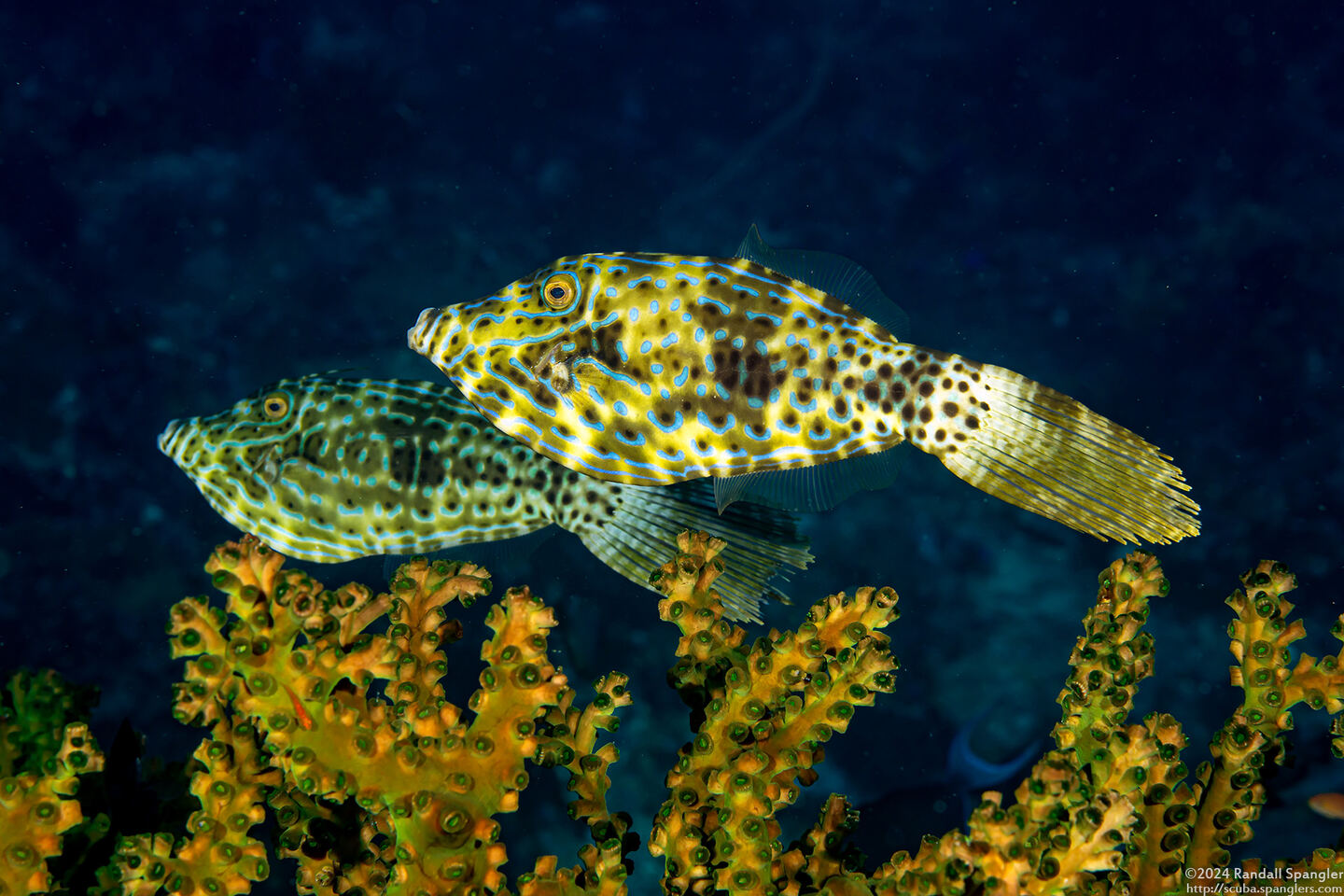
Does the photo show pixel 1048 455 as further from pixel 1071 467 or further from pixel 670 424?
pixel 670 424

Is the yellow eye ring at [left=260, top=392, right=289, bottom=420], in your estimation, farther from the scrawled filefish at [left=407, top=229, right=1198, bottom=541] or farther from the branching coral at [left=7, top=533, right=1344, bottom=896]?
the branching coral at [left=7, top=533, right=1344, bottom=896]

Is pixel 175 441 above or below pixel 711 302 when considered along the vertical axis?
below

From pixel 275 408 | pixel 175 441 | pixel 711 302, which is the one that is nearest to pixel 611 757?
pixel 711 302

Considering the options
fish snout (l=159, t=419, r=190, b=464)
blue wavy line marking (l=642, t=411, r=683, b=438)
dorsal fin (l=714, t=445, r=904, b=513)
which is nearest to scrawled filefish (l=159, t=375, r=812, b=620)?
fish snout (l=159, t=419, r=190, b=464)

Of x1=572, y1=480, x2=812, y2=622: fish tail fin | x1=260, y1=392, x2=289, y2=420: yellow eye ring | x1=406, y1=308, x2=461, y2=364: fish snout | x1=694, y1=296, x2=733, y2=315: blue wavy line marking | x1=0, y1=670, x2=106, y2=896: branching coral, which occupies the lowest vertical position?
x1=0, y1=670, x2=106, y2=896: branching coral

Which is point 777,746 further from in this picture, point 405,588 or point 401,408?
point 401,408

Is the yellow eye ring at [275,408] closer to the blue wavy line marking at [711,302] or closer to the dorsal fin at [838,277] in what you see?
the blue wavy line marking at [711,302]

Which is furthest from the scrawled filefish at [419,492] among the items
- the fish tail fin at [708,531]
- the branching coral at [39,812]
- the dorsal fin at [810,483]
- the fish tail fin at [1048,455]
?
the branching coral at [39,812]
